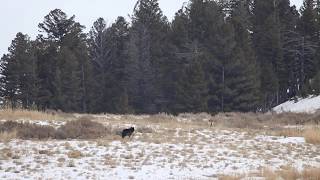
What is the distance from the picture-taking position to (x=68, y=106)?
54.8 m

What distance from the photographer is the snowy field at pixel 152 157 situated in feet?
44.1

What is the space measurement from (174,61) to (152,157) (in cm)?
4380

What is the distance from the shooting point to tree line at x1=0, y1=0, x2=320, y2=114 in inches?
2105

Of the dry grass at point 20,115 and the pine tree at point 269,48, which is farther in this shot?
the pine tree at point 269,48

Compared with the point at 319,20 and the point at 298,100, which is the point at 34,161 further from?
the point at 319,20

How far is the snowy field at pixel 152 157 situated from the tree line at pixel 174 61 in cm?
3264

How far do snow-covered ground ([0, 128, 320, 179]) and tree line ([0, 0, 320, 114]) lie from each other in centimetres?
3272

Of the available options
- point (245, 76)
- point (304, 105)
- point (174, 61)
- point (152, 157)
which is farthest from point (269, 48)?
point (152, 157)

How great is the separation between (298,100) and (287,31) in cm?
1131

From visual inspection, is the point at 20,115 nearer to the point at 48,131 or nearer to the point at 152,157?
the point at 48,131

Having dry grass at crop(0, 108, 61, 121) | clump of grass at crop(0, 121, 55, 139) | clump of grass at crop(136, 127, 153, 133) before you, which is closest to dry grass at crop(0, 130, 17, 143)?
clump of grass at crop(0, 121, 55, 139)

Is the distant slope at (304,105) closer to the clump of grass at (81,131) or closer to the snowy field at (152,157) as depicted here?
the snowy field at (152,157)

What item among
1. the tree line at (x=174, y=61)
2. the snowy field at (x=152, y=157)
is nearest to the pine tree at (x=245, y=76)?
the tree line at (x=174, y=61)

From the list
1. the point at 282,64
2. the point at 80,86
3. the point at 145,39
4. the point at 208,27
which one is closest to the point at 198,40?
the point at 208,27
